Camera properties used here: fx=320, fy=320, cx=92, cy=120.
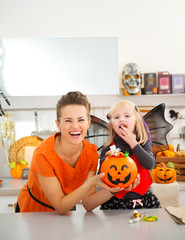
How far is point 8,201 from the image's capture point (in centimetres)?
237

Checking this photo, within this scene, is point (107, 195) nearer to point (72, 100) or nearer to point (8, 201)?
point (72, 100)

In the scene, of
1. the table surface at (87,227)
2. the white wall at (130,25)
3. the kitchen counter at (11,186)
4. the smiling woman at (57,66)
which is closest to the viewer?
the table surface at (87,227)

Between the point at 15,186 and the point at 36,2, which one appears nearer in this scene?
the point at 15,186

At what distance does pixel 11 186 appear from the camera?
244 cm

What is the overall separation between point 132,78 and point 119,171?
1788mm

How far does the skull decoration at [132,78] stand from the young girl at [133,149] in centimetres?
127

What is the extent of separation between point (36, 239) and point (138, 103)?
2.26 m

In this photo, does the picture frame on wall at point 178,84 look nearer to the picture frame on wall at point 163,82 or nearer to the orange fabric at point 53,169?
the picture frame on wall at point 163,82

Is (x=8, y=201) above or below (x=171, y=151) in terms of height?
below

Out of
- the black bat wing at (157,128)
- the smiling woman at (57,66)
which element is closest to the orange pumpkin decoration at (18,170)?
the smiling woman at (57,66)

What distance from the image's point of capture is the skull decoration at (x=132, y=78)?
2.82m

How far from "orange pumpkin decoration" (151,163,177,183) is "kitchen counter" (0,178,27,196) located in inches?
40.5

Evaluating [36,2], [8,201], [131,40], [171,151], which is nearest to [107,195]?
[8,201]

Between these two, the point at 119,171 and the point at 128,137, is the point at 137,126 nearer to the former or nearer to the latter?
the point at 128,137
